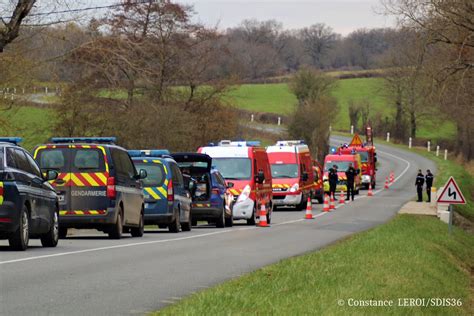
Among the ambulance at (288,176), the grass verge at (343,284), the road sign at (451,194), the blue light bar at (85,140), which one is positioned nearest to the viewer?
the grass verge at (343,284)

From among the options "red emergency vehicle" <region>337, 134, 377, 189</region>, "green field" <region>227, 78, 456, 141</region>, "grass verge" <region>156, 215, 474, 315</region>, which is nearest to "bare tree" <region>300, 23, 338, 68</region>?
"green field" <region>227, 78, 456, 141</region>

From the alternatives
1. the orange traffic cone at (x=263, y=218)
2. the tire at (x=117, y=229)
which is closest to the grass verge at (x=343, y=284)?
the tire at (x=117, y=229)

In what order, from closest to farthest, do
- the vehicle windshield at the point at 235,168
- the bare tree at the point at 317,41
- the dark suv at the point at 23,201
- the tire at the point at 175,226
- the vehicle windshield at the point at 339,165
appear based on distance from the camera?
the dark suv at the point at 23,201 < the tire at the point at 175,226 < the vehicle windshield at the point at 235,168 < the vehicle windshield at the point at 339,165 < the bare tree at the point at 317,41

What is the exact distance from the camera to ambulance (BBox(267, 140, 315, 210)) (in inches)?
1784

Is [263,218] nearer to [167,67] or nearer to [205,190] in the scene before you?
[205,190]

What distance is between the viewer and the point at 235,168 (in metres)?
34.7

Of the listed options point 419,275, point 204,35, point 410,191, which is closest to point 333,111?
point 410,191

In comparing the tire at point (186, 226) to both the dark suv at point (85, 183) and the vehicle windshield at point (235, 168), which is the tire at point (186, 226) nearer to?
the vehicle windshield at point (235, 168)

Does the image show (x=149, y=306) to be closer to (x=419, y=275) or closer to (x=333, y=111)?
(x=419, y=275)

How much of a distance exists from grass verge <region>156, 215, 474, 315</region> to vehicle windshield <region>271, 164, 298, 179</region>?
74.7 feet

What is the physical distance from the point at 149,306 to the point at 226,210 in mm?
20243

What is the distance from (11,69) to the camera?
33.4 meters

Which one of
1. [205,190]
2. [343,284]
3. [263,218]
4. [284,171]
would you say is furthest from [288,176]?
[343,284]

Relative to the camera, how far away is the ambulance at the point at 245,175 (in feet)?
108
